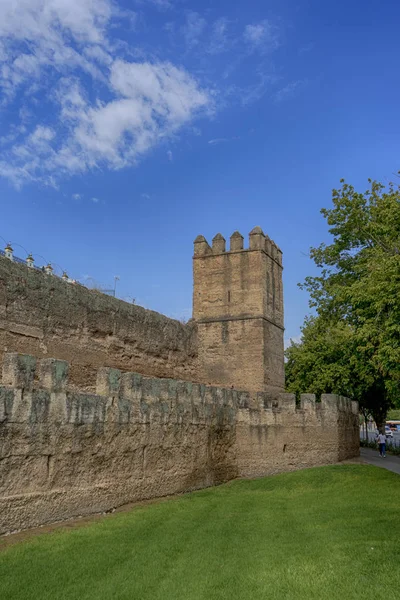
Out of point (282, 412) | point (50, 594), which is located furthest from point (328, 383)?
point (50, 594)

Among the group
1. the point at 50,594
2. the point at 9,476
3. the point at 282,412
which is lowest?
the point at 50,594

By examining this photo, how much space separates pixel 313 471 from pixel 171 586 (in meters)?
9.18

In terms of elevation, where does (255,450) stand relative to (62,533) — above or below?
above

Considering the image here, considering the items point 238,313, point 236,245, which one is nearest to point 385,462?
point 238,313

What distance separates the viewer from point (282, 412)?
598 inches

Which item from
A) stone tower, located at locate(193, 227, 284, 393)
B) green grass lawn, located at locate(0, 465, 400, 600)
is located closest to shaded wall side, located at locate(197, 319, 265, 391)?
stone tower, located at locate(193, 227, 284, 393)

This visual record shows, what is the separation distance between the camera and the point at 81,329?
13.1 metres

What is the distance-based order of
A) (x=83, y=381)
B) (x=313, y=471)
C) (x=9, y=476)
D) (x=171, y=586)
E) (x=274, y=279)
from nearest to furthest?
1. (x=171, y=586)
2. (x=9, y=476)
3. (x=83, y=381)
4. (x=313, y=471)
5. (x=274, y=279)

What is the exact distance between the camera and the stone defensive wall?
25.9 feet

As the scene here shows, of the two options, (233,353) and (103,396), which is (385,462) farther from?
(103,396)

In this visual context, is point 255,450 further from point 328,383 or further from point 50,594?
point 328,383

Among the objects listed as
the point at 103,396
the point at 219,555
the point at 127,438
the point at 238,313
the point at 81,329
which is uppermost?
the point at 238,313

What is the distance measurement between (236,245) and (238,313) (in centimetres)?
226

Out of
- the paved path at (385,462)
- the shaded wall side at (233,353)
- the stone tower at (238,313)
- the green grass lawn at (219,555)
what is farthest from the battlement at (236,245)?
the green grass lawn at (219,555)
